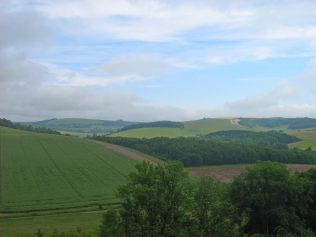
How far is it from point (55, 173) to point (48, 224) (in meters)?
35.6

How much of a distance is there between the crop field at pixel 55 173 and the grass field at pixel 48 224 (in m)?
6.18

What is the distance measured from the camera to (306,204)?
5181cm

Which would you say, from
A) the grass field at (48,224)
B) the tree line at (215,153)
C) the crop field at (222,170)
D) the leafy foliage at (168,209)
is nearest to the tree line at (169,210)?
the leafy foliage at (168,209)

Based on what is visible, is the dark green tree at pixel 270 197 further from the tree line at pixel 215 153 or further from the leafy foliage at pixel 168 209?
the tree line at pixel 215 153

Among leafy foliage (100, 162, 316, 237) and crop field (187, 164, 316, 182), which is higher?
leafy foliage (100, 162, 316, 237)

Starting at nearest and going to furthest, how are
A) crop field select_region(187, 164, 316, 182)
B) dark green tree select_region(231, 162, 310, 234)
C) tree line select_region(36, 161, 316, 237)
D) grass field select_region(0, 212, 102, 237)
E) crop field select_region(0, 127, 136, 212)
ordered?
1. tree line select_region(36, 161, 316, 237)
2. dark green tree select_region(231, 162, 310, 234)
3. grass field select_region(0, 212, 102, 237)
4. crop field select_region(0, 127, 136, 212)
5. crop field select_region(187, 164, 316, 182)

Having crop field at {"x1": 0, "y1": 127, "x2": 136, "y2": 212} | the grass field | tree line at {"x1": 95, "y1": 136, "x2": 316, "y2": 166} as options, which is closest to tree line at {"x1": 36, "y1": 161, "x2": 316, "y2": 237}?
the grass field

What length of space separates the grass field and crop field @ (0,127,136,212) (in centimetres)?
618

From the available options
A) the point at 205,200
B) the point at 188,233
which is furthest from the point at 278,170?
the point at 188,233

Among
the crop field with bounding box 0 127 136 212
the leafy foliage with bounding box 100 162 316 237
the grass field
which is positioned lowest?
the grass field

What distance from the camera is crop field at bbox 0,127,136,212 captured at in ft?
237

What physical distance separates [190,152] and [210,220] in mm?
104142

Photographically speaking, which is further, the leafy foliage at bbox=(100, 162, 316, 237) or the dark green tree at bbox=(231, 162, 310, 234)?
the dark green tree at bbox=(231, 162, 310, 234)

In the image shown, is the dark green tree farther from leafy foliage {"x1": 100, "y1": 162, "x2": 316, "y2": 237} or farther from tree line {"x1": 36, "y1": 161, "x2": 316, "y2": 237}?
leafy foliage {"x1": 100, "y1": 162, "x2": 316, "y2": 237}
